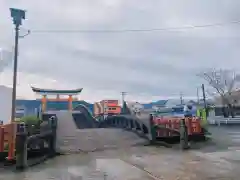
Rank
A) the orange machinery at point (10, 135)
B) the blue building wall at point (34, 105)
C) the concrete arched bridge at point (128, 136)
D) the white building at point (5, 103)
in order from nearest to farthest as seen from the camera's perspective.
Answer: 1. the orange machinery at point (10, 135)
2. the concrete arched bridge at point (128, 136)
3. the white building at point (5, 103)
4. the blue building wall at point (34, 105)

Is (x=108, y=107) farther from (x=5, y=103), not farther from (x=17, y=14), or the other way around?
(x=17, y=14)

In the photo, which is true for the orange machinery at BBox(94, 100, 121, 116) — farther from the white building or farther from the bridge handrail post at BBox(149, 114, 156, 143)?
the bridge handrail post at BBox(149, 114, 156, 143)

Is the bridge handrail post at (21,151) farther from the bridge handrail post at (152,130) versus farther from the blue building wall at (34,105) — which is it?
the blue building wall at (34,105)

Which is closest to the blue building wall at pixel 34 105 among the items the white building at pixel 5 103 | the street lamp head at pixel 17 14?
the white building at pixel 5 103

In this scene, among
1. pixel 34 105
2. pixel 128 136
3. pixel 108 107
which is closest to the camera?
pixel 128 136

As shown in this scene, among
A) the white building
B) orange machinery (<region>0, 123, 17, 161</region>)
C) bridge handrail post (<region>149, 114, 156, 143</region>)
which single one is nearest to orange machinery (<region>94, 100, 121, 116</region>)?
the white building

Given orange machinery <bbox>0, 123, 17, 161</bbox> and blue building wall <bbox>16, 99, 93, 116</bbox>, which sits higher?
blue building wall <bbox>16, 99, 93, 116</bbox>

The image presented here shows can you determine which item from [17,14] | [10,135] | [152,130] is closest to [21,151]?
[10,135]

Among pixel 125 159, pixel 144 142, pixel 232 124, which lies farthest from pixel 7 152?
pixel 232 124

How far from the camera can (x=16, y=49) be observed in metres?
16.5

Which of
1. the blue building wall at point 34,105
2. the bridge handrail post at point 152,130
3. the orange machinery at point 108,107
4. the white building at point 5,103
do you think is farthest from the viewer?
the blue building wall at point 34,105

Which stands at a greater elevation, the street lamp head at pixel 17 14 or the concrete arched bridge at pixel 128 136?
the street lamp head at pixel 17 14

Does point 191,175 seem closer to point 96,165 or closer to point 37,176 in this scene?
point 96,165

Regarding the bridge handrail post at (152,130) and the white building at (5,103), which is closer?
the bridge handrail post at (152,130)
